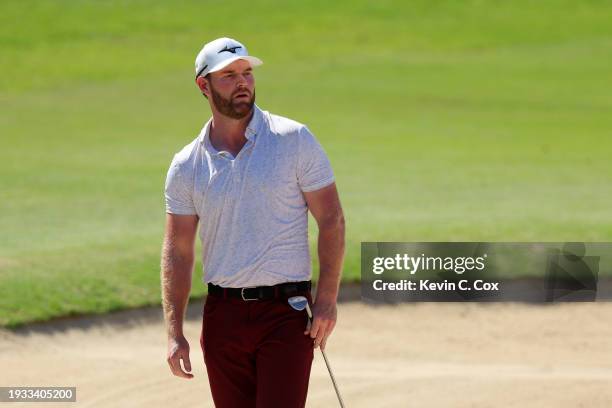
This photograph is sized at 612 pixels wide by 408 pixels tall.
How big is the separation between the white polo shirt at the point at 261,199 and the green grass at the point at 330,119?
508 centimetres

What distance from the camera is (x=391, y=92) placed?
89.2 feet

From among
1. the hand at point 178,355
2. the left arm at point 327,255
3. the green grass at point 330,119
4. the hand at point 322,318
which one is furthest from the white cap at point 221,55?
the green grass at point 330,119

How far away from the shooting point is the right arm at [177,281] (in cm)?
523

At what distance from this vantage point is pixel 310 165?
16.1ft

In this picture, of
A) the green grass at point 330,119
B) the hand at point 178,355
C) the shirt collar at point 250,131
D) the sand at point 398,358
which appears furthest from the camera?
the green grass at point 330,119

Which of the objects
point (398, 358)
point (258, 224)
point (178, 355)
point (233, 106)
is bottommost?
point (398, 358)

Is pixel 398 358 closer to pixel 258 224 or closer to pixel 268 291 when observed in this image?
pixel 268 291

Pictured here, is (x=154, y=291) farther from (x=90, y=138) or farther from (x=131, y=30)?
(x=131, y=30)

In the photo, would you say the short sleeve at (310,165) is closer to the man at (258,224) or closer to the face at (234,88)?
the man at (258,224)

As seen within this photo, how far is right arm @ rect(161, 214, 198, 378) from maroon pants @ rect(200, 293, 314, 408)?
0.48 feet

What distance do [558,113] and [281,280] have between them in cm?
2061

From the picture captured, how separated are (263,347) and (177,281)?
1.79 ft

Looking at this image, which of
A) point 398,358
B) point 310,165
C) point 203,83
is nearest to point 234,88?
point 203,83

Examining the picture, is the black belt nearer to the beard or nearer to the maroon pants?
the maroon pants
